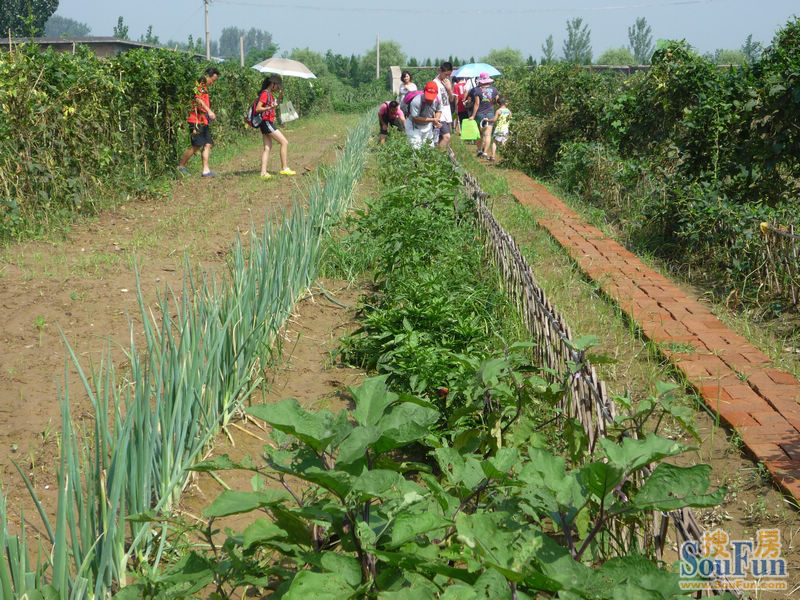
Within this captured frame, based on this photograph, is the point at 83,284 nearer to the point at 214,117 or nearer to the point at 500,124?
the point at 214,117

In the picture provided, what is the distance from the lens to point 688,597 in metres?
1.44

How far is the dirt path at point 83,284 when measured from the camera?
3.34m

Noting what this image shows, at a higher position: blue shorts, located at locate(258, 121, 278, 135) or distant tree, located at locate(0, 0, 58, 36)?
distant tree, located at locate(0, 0, 58, 36)

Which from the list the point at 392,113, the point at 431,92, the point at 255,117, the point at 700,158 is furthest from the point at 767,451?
the point at 392,113

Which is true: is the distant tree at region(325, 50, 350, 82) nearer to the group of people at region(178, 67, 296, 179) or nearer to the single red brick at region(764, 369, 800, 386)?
the group of people at region(178, 67, 296, 179)

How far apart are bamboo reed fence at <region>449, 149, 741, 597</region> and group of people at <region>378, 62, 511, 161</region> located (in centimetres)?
485

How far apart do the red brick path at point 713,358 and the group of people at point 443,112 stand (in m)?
3.88

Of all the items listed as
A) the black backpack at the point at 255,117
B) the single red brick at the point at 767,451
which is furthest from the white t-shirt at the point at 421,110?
the single red brick at the point at 767,451

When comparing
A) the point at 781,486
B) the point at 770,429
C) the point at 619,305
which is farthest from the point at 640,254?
the point at 781,486

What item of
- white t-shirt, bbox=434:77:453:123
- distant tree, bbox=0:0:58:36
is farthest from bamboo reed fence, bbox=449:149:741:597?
distant tree, bbox=0:0:58:36

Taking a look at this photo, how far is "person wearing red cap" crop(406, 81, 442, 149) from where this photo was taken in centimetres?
991

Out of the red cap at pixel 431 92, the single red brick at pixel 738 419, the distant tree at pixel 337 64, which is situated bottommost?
the single red brick at pixel 738 419

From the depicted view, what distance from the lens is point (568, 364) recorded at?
2664 mm

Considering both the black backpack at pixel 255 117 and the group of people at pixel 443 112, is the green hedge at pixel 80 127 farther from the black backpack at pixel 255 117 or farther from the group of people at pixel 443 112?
the group of people at pixel 443 112
